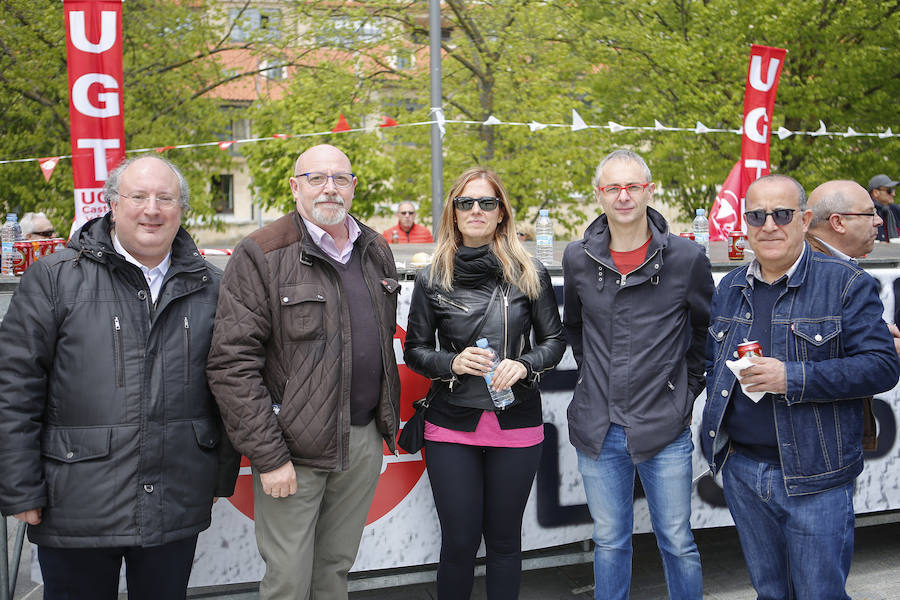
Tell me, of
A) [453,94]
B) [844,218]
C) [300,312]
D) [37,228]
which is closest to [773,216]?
[844,218]

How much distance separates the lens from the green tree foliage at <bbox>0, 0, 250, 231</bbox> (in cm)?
1220

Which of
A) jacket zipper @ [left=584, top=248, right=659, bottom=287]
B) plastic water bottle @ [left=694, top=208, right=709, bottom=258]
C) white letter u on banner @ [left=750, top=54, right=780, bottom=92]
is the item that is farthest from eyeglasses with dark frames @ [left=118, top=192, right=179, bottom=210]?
white letter u on banner @ [left=750, top=54, right=780, bottom=92]

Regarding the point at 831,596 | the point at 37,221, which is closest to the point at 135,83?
the point at 37,221

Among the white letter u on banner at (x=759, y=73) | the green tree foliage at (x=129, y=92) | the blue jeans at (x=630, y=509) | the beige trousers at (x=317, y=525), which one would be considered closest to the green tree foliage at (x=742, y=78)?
the white letter u on banner at (x=759, y=73)

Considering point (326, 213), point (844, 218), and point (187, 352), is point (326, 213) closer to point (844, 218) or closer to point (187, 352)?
point (187, 352)

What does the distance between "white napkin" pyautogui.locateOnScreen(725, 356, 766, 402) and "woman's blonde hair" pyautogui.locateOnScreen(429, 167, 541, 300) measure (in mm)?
850

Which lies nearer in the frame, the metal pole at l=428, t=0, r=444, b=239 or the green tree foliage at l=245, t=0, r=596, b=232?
the metal pole at l=428, t=0, r=444, b=239

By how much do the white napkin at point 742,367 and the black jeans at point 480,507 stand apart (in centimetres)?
90

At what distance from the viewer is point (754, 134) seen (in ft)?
25.2

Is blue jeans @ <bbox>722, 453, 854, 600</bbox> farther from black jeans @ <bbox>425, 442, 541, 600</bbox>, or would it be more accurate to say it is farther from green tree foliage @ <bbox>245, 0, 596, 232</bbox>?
green tree foliage @ <bbox>245, 0, 596, 232</bbox>

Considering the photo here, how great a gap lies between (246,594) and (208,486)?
3.93 ft

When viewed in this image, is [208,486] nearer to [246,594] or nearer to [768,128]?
[246,594]

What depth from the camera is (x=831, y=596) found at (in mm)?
2650

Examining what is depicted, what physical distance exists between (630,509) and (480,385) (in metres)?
0.79
